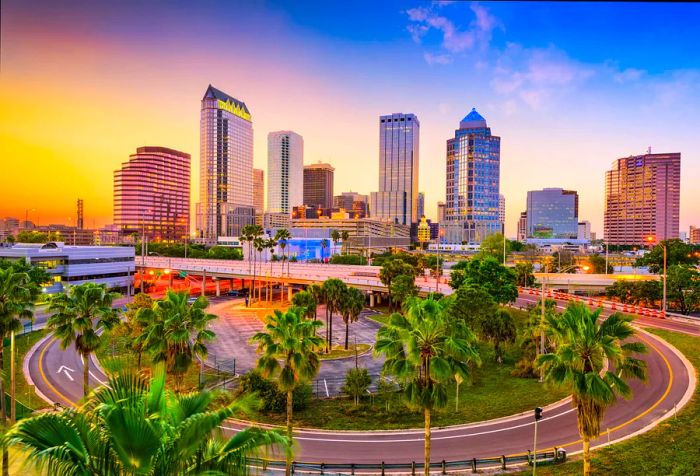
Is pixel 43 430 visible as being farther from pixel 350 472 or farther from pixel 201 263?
pixel 201 263

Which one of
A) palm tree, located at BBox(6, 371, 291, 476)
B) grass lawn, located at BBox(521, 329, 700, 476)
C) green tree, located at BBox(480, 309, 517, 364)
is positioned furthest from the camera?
green tree, located at BBox(480, 309, 517, 364)

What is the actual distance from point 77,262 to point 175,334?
81772mm

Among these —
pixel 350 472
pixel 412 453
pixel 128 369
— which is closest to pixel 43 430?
pixel 128 369

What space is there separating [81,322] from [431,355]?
23.8 m

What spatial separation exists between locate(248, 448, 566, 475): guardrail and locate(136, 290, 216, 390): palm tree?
8.05m

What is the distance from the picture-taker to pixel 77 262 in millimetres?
91000

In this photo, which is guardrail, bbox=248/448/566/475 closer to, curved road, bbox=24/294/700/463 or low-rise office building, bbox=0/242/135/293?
curved road, bbox=24/294/700/463

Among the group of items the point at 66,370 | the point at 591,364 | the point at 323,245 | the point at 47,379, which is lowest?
the point at 66,370

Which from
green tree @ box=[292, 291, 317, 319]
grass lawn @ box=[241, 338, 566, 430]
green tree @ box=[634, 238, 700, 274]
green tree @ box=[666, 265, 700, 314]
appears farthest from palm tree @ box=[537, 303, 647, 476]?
green tree @ box=[634, 238, 700, 274]

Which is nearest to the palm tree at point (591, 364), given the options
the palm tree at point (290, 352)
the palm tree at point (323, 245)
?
the palm tree at point (290, 352)

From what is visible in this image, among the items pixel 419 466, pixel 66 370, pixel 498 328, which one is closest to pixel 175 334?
pixel 419 466

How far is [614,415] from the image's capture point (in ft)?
94.8

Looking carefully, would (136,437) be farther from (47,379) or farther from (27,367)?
(27,367)

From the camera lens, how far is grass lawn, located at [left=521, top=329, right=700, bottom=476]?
69.5 feet
